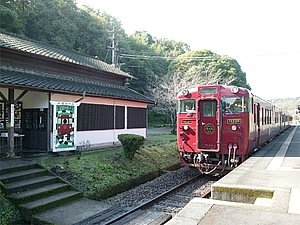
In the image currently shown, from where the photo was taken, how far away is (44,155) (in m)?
9.48

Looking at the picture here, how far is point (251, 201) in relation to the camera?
4539mm

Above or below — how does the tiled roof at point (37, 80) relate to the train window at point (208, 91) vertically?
above

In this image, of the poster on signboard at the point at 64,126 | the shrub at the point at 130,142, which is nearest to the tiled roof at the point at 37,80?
the poster on signboard at the point at 64,126

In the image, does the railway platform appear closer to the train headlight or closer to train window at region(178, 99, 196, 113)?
the train headlight

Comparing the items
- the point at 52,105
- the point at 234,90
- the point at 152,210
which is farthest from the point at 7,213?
the point at 234,90

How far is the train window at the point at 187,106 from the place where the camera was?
9.09 meters

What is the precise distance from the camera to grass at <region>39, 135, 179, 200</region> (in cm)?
798

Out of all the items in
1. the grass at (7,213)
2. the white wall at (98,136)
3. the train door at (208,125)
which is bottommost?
the grass at (7,213)

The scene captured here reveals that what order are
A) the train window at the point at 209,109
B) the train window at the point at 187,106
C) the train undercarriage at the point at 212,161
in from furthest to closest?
the train window at the point at 187,106 → the train window at the point at 209,109 → the train undercarriage at the point at 212,161

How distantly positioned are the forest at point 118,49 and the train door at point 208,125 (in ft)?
52.0

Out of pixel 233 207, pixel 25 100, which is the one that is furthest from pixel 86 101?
pixel 233 207

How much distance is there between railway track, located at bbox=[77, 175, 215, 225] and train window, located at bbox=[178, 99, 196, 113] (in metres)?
2.49

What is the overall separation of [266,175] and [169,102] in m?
19.8

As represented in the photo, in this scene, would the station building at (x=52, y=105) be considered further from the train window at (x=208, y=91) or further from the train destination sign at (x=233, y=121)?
the train destination sign at (x=233, y=121)
